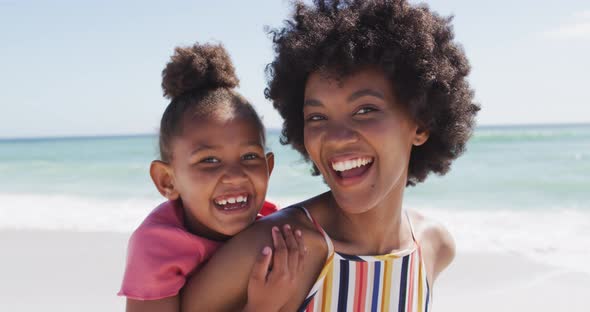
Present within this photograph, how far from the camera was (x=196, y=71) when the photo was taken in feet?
7.92

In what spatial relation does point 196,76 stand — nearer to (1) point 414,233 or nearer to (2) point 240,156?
(2) point 240,156

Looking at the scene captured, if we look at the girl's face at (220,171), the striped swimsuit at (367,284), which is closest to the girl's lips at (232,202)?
the girl's face at (220,171)

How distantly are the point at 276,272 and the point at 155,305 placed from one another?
0.44 metres

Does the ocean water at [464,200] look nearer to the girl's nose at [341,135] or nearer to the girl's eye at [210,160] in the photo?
the girl's eye at [210,160]

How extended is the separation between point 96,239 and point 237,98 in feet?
20.4

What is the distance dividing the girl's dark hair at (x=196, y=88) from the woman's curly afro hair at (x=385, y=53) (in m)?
0.25

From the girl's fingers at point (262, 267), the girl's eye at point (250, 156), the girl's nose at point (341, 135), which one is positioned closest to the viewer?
the girl's fingers at point (262, 267)

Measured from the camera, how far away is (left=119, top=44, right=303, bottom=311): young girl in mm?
2084

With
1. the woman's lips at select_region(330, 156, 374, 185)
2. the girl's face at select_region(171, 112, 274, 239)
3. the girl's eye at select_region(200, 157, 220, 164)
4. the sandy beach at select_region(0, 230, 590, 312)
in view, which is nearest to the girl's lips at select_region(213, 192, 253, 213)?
the girl's face at select_region(171, 112, 274, 239)

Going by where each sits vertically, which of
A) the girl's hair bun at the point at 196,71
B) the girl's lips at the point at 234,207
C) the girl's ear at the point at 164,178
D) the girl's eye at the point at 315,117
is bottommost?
the girl's lips at the point at 234,207

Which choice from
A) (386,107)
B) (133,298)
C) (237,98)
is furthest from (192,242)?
(386,107)

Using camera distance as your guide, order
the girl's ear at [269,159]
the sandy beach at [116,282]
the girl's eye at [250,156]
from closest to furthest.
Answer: the girl's eye at [250,156] < the girl's ear at [269,159] < the sandy beach at [116,282]

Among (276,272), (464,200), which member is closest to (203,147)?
(276,272)

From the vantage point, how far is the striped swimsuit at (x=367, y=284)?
2195 millimetres
